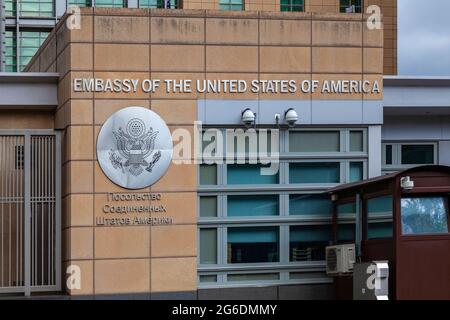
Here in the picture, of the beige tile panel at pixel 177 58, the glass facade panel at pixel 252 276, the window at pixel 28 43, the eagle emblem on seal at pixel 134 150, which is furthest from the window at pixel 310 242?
the window at pixel 28 43

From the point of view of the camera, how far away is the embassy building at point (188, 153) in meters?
20.8

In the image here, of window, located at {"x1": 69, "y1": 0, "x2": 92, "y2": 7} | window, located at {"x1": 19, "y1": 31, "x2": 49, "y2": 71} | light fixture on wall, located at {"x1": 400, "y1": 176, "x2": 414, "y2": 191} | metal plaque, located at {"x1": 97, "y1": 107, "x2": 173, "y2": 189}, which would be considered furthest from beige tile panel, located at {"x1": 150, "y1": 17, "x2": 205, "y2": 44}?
window, located at {"x1": 19, "y1": 31, "x2": 49, "y2": 71}

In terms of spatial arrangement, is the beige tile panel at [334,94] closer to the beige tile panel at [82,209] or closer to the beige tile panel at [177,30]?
the beige tile panel at [177,30]

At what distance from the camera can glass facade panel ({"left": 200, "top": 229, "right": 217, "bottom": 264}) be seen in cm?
2130

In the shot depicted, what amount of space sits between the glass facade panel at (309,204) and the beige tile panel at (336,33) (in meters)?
3.19

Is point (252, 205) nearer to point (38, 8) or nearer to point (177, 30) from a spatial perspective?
point (177, 30)

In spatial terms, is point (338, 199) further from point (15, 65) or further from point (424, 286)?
point (15, 65)

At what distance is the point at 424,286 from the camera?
60.3ft

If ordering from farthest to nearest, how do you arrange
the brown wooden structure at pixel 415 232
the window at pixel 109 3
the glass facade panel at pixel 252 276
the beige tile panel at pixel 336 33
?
the window at pixel 109 3, the beige tile panel at pixel 336 33, the glass facade panel at pixel 252 276, the brown wooden structure at pixel 415 232

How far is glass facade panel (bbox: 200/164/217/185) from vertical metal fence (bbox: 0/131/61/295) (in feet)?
9.71

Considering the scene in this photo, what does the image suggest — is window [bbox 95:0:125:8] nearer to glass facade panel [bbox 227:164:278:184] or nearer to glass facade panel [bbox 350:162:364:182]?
glass facade panel [bbox 227:164:278:184]

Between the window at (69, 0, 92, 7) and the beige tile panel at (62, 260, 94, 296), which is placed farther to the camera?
the window at (69, 0, 92, 7)
